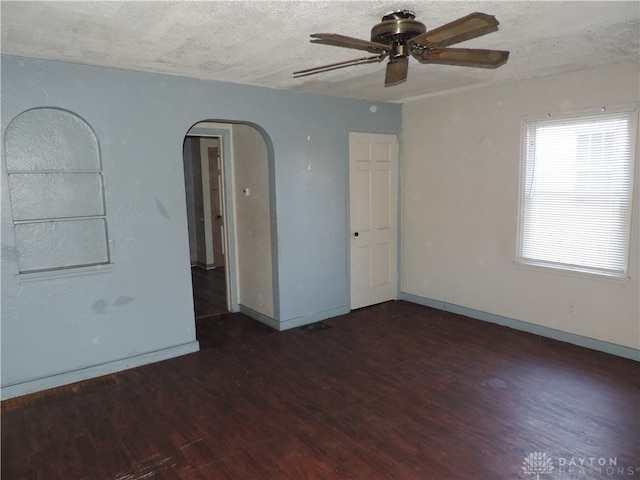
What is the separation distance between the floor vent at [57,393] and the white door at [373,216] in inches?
111

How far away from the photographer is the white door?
5.02m

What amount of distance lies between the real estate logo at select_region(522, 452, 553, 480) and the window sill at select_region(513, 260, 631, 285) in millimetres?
1967

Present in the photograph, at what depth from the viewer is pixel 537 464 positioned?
233 cm

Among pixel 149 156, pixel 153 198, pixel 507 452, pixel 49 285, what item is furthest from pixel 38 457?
pixel 507 452

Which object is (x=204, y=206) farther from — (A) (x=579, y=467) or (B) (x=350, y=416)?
(A) (x=579, y=467)

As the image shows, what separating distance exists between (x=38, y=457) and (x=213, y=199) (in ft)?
17.8

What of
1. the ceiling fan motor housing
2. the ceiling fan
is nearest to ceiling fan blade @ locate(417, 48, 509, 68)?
the ceiling fan

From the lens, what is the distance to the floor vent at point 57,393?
307 cm

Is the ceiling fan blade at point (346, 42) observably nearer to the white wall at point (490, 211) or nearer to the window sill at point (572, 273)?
the white wall at point (490, 211)

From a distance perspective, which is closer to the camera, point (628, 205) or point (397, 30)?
point (397, 30)

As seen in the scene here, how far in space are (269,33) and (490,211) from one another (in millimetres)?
3013

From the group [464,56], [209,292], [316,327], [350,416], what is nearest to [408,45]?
[464,56]

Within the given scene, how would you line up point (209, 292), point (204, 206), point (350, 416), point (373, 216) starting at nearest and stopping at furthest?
point (350, 416)
point (373, 216)
point (209, 292)
point (204, 206)

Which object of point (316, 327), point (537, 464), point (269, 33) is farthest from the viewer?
point (316, 327)
